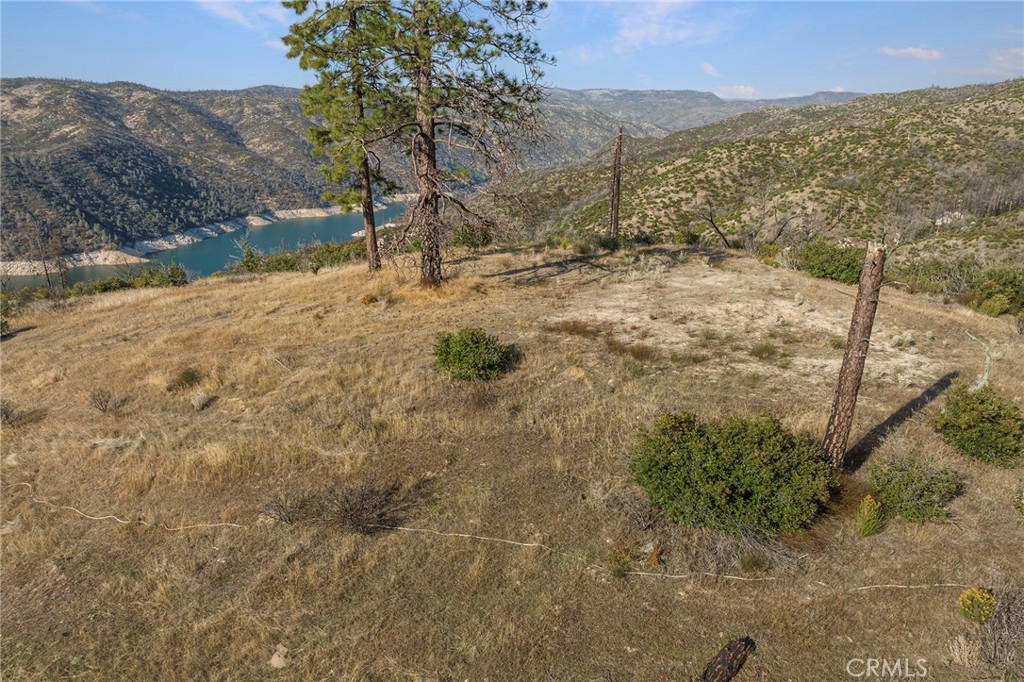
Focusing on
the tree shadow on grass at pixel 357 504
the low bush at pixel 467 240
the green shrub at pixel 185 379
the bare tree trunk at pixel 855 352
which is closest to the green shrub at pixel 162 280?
the low bush at pixel 467 240

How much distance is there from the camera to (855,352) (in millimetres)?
6832

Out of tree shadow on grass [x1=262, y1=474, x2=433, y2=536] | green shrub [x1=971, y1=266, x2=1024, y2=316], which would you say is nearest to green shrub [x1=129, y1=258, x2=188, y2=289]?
tree shadow on grass [x1=262, y1=474, x2=433, y2=536]

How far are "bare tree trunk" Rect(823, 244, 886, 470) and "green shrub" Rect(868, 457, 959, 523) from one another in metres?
0.59

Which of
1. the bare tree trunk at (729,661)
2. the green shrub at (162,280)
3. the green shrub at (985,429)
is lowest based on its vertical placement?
the bare tree trunk at (729,661)

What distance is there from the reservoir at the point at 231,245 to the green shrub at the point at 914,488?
66.3 meters

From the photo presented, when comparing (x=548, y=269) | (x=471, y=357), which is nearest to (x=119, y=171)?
(x=548, y=269)

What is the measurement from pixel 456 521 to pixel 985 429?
28.6 feet

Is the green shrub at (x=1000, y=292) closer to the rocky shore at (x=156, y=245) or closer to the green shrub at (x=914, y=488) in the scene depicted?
the green shrub at (x=914, y=488)

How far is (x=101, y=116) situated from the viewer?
170m

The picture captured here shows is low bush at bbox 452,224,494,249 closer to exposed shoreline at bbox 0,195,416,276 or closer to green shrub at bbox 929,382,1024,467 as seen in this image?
green shrub at bbox 929,382,1024,467

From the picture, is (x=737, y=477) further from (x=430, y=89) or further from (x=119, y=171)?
(x=119, y=171)

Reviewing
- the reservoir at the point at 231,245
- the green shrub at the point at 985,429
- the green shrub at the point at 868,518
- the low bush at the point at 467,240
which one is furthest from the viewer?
the reservoir at the point at 231,245

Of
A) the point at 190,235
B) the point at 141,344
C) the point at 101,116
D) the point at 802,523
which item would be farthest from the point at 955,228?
the point at 101,116

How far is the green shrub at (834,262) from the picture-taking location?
1869 cm
